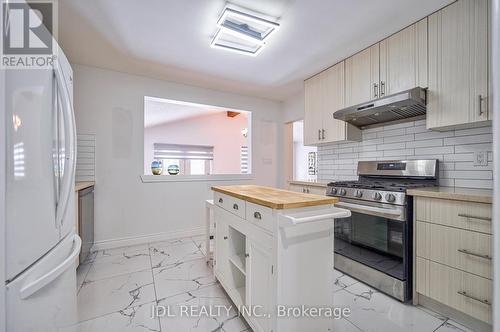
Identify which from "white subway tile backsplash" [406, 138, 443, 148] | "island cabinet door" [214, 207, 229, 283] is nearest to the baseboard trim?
"island cabinet door" [214, 207, 229, 283]

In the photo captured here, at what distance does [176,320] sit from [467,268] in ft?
6.50

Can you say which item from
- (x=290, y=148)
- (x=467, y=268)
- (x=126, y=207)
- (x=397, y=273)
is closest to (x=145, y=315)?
(x=126, y=207)

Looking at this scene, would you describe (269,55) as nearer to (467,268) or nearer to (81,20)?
(81,20)

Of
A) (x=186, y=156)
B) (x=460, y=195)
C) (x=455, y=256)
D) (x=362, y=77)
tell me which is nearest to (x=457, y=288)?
(x=455, y=256)

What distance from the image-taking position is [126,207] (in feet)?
9.76

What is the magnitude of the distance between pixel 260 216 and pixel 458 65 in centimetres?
191

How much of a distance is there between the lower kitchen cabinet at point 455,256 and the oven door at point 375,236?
0.10m

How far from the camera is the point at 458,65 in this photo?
5.51 ft

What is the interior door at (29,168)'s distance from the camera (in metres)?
0.76

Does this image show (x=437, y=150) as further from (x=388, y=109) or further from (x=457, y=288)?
(x=457, y=288)

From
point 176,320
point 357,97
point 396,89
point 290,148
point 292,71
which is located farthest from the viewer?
point 290,148

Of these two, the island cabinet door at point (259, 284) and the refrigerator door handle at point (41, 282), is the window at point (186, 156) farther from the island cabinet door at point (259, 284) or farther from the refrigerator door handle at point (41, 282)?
the refrigerator door handle at point (41, 282)

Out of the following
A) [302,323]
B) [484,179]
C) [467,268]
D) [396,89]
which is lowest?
[302,323]

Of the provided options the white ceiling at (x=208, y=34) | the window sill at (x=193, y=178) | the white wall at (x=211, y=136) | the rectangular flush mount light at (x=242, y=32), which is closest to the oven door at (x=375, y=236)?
the white ceiling at (x=208, y=34)
